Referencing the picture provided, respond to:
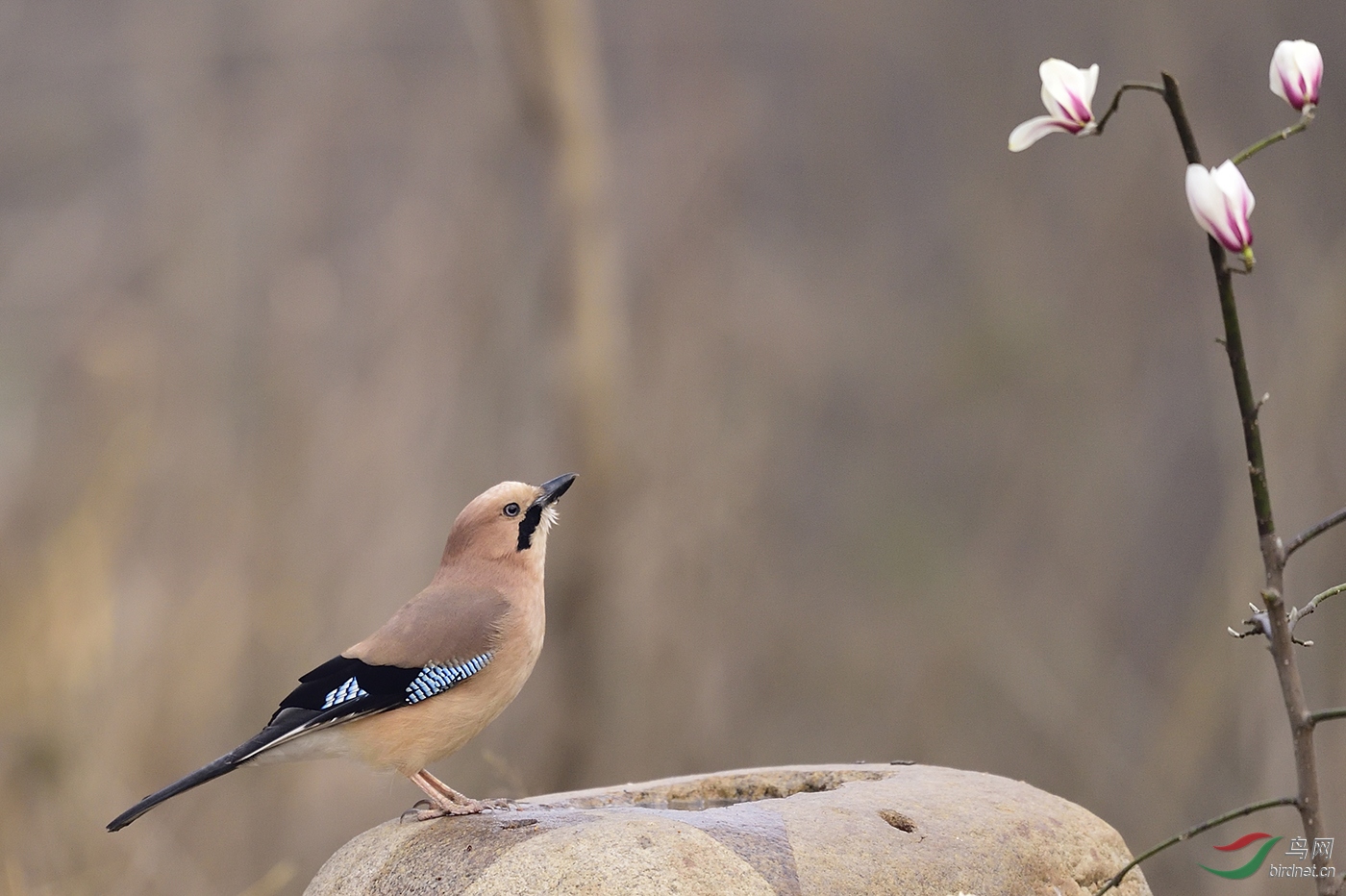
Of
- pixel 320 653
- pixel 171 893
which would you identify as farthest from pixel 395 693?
pixel 320 653

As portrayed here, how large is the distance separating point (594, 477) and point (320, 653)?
4.94 feet

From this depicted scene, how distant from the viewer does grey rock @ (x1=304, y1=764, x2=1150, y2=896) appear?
2.11 meters

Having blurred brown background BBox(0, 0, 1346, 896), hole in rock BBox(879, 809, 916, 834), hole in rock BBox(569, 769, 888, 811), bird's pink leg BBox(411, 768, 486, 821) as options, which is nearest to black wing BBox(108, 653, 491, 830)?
bird's pink leg BBox(411, 768, 486, 821)

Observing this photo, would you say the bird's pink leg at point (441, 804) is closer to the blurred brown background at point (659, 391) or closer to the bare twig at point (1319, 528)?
the bare twig at point (1319, 528)

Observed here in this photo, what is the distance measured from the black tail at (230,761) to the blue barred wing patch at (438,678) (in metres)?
0.17

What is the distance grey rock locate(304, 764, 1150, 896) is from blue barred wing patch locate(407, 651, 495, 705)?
228 millimetres

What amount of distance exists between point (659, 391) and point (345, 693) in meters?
5.30

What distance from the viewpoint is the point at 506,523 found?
265 cm

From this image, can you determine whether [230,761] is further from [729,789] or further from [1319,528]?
[1319,528]

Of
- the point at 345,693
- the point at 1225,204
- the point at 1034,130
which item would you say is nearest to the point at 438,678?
the point at 345,693

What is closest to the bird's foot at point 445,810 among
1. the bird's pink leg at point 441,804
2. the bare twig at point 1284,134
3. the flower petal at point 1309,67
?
the bird's pink leg at point 441,804

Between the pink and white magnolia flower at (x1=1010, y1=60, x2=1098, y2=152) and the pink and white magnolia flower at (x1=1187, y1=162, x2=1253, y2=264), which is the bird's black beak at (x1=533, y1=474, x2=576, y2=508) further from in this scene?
the pink and white magnolia flower at (x1=1187, y1=162, x2=1253, y2=264)

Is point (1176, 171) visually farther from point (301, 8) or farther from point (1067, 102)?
point (1067, 102)

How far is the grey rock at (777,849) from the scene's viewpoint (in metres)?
2.11
